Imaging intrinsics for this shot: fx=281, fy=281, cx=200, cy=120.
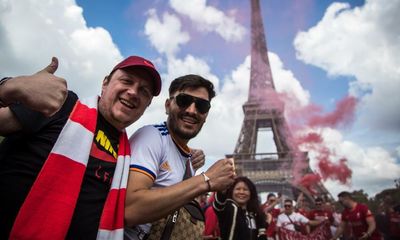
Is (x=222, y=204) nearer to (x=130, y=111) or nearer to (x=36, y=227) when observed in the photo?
(x=130, y=111)

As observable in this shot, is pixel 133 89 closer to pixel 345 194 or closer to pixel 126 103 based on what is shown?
pixel 126 103

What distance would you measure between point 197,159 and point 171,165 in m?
0.54

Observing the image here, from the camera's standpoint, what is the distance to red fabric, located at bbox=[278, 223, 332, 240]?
7.26m

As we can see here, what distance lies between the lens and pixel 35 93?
1.03 meters

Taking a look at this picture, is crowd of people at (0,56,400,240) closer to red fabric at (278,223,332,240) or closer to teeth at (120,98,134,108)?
teeth at (120,98,134,108)

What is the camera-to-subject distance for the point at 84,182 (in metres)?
1.53

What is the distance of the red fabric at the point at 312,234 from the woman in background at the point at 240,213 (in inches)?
141

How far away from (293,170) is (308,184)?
26.4ft

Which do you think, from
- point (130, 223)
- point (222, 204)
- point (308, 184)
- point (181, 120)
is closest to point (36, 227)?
point (130, 223)

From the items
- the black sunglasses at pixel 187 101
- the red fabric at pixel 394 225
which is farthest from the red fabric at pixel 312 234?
the black sunglasses at pixel 187 101

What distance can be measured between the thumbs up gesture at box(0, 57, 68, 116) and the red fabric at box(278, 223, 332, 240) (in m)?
7.43

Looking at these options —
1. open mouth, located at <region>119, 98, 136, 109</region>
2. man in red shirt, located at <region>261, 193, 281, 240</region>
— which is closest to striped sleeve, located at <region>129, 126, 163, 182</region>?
open mouth, located at <region>119, 98, 136, 109</region>

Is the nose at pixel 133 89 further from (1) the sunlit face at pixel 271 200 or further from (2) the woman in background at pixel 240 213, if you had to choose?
(1) the sunlit face at pixel 271 200

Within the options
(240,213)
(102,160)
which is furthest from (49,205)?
(240,213)
